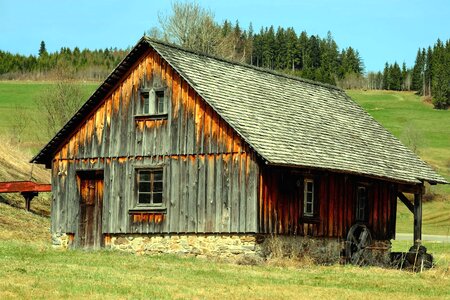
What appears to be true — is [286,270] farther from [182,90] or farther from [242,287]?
[182,90]

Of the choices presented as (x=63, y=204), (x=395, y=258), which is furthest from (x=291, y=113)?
(x=63, y=204)

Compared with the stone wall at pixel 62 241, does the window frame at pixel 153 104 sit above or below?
above

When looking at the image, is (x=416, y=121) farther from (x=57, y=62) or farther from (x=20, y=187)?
(x=20, y=187)

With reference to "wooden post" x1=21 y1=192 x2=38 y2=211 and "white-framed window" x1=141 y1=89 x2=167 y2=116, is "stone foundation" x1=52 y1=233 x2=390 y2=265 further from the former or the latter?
"wooden post" x1=21 y1=192 x2=38 y2=211

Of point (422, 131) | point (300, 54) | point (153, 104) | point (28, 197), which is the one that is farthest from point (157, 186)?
point (300, 54)

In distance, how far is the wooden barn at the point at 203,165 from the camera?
25812 mm

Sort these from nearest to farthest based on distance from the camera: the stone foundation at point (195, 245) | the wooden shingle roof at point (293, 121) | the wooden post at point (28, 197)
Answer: the stone foundation at point (195, 245) < the wooden shingle roof at point (293, 121) < the wooden post at point (28, 197)

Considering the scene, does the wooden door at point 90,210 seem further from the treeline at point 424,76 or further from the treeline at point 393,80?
the treeline at point 393,80

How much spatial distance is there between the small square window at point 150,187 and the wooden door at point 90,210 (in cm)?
176

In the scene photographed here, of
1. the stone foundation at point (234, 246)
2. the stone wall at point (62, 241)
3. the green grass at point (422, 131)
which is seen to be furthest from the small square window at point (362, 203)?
the green grass at point (422, 131)

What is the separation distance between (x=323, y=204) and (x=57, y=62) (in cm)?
10002

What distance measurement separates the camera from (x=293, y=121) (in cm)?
2880

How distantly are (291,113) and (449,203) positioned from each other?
41.8 m

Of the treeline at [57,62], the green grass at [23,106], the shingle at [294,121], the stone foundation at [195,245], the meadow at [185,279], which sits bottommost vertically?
the meadow at [185,279]
